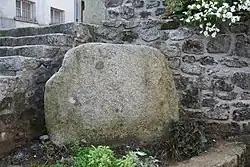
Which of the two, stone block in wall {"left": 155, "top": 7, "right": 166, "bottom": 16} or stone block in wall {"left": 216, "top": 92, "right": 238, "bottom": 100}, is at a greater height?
stone block in wall {"left": 155, "top": 7, "right": 166, "bottom": 16}

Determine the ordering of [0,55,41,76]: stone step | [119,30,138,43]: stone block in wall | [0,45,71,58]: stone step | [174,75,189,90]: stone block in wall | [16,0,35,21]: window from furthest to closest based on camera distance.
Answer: [16,0,35,21]: window
[119,30,138,43]: stone block in wall
[174,75,189,90]: stone block in wall
[0,45,71,58]: stone step
[0,55,41,76]: stone step

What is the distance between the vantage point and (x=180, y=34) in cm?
355

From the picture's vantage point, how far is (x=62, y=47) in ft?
11.5

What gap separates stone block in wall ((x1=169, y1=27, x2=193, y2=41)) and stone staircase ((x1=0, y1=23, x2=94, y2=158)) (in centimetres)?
91

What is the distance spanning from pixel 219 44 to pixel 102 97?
1360 mm

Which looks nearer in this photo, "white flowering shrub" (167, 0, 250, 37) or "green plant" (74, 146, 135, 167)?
"green plant" (74, 146, 135, 167)

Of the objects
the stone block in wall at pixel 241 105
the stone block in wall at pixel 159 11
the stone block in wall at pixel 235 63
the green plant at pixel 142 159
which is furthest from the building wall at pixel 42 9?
the green plant at pixel 142 159

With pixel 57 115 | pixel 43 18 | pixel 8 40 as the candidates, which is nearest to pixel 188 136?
pixel 57 115

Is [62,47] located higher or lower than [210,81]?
higher

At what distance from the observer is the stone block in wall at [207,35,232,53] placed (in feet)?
11.2

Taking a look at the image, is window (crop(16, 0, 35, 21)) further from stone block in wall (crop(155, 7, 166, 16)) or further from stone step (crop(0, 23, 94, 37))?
stone block in wall (crop(155, 7, 166, 16))

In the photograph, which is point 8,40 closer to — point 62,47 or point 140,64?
point 62,47

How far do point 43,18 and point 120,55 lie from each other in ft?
29.3

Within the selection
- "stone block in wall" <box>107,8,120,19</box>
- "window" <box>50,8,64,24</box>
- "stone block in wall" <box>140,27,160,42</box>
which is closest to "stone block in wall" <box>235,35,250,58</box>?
"stone block in wall" <box>140,27,160,42</box>
